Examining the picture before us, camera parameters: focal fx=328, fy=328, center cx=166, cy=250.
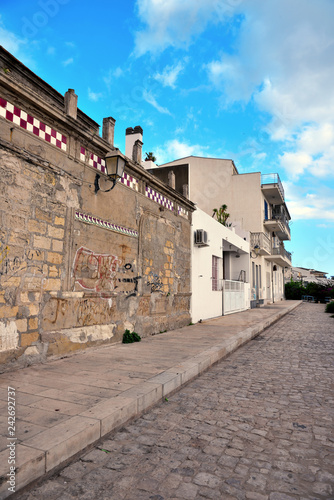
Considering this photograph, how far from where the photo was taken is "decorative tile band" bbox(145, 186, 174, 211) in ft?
26.5

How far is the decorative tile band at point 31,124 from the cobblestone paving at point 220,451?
13.4 feet

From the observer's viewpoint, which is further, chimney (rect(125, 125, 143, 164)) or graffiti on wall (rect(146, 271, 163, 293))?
chimney (rect(125, 125, 143, 164))

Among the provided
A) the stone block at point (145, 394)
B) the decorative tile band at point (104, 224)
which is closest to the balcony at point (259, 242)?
the decorative tile band at point (104, 224)

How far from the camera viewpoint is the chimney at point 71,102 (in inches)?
216

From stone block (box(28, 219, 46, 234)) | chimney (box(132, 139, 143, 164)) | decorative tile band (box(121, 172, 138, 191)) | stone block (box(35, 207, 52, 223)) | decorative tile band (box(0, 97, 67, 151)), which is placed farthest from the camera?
chimney (box(132, 139, 143, 164))

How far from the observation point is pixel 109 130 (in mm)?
6590

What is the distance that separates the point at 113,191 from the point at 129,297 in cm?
224

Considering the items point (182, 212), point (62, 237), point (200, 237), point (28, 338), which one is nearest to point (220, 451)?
point (28, 338)

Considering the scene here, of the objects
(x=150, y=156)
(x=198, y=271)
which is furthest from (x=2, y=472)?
(x=150, y=156)

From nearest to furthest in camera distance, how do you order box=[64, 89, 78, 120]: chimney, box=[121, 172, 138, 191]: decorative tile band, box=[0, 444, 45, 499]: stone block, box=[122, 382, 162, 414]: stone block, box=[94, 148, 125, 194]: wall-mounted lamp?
1. box=[0, 444, 45, 499]: stone block
2. box=[122, 382, 162, 414]: stone block
3. box=[64, 89, 78, 120]: chimney
4. box=[94, 148, 125, 194]: wall-mounted lamp
5. box=[121, 172, 138, 191]: decorative tile band

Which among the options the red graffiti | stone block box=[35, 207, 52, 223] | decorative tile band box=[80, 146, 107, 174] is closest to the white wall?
the red graffiti

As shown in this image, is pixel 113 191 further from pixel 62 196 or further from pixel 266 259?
pixel 266 259

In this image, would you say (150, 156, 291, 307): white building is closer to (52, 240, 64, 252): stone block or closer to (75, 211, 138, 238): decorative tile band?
(75, 211, 138, 238): decorative tile band

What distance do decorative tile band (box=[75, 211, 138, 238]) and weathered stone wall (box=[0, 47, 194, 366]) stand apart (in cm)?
2
